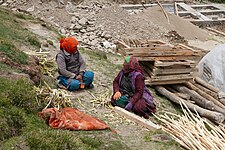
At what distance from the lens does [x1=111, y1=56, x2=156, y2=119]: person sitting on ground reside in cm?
733

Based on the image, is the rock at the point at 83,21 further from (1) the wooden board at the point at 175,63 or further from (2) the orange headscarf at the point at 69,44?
(2) the orange headscarf at the point at 69,44

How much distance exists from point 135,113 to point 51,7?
1152cm

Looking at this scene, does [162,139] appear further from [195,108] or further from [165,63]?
[165,63]

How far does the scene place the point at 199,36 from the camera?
18.0m

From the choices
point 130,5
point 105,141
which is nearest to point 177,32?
point 130,5

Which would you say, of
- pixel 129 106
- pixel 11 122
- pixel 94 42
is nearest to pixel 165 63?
pixel 129 106

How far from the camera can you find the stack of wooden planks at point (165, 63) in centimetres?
933

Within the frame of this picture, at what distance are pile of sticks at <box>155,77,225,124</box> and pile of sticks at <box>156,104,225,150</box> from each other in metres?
0.70

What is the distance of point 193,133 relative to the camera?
6.64 metres

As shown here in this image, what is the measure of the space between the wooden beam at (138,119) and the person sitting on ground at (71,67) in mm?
1077

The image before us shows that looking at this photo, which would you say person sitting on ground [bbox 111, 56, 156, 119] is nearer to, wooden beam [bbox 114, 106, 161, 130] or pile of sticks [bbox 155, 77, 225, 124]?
wooden beam [bbox 114, 106, 161, 130]

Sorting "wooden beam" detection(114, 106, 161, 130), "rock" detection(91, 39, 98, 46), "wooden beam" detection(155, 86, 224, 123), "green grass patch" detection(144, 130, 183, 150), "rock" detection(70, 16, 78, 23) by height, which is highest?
"green grass patch" detection(144, 130, 183, 150)

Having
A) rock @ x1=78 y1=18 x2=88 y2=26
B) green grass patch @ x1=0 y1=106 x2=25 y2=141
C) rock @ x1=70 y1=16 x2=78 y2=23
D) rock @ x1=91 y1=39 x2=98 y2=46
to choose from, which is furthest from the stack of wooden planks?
rock @ x1=70 y1=16 x2=78 y2=23

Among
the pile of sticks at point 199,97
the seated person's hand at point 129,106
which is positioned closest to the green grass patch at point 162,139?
the seated person's hand at point 129,106
